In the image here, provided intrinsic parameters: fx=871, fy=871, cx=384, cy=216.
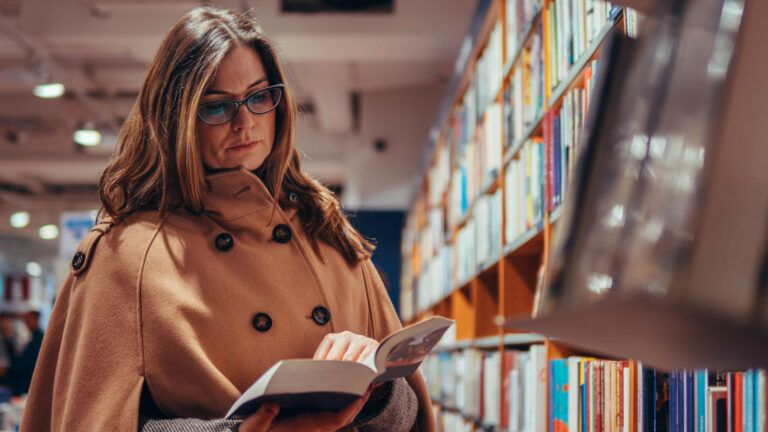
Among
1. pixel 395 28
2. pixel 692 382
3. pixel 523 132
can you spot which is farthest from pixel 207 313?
pixel 395 28

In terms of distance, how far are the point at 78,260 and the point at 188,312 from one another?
215 mm

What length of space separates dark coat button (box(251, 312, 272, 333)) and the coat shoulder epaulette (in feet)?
0.96

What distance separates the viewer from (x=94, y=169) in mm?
12125

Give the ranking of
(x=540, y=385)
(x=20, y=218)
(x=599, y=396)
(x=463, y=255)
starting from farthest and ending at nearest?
A: (x=20, y=218), (x=463, y=255), (x=540, y=385), (x=599, y=396)

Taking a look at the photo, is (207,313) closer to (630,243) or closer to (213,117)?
(213,117)

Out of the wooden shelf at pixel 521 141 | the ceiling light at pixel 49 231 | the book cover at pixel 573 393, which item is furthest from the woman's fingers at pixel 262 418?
the ceiling light at pixel 49 231

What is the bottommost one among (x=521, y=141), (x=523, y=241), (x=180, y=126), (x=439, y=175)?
(x=523, y=241)

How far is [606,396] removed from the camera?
6.01 feet

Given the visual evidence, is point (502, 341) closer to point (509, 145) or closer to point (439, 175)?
point (509, 145)

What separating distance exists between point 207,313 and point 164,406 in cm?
16

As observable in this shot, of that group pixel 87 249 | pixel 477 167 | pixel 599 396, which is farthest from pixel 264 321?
pixel 477 167

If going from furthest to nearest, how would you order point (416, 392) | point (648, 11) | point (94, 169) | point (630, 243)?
point (94, 169)
point (416, 392)
point (648, 11)
point (630, 243)

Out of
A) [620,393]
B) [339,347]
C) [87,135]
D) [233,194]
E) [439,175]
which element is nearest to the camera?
[339,347]

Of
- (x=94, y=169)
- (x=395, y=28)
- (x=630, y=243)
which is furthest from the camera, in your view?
(x=94, y=169)
